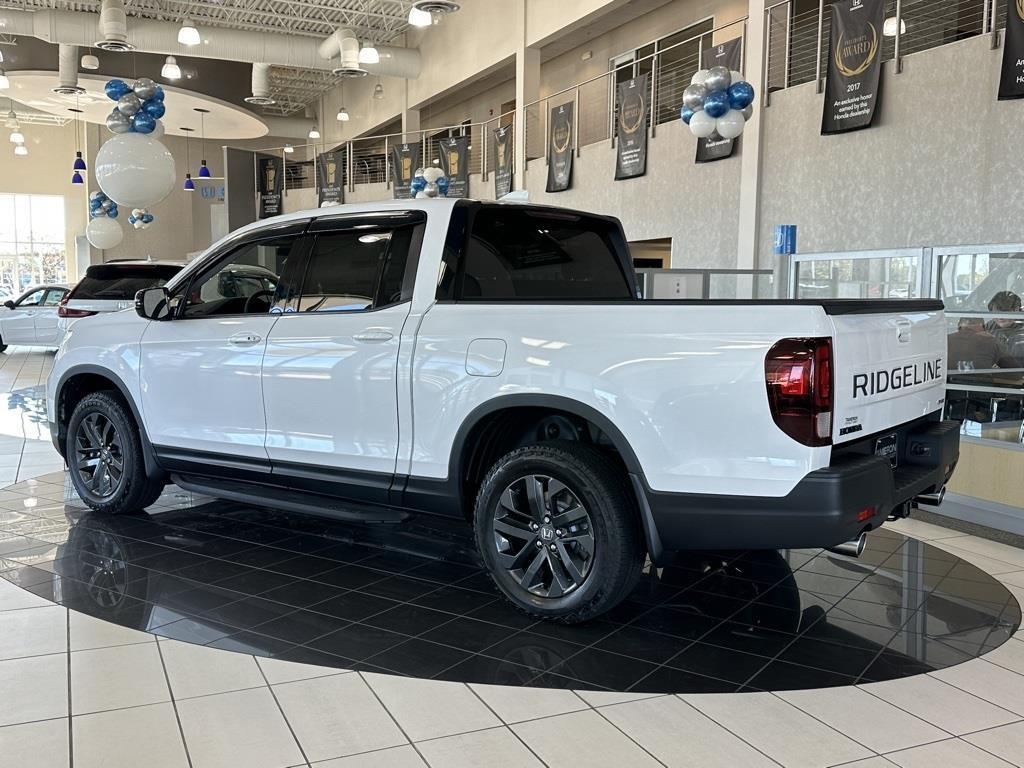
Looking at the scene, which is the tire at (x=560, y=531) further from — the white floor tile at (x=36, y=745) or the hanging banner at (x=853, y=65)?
→ the hanging banner at (x=853, y=65)

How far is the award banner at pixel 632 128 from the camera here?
13.2 meters

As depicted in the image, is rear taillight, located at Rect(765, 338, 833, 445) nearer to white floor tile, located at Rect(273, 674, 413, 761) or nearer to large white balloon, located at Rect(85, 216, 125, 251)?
white floor tile, located at Rect(273, 674, 413, 761)

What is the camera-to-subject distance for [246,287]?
4801mm

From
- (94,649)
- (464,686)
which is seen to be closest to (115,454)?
(94,649)

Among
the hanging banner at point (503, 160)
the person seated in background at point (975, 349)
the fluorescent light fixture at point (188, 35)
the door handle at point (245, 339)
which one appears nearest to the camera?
the door handle at point (245, 339)

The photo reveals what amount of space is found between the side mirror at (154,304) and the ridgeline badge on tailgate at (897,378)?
3428mm

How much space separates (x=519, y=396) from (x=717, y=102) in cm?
751

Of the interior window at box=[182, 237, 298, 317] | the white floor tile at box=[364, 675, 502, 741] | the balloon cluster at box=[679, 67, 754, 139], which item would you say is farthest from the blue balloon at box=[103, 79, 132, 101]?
the white floor tile at box=[364, 675, 502, 741]

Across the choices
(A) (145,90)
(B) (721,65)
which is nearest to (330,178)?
(A) (145,90)

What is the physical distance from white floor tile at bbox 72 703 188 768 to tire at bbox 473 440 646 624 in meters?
1.35

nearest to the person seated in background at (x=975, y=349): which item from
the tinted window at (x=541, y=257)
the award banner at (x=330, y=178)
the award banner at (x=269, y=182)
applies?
the tinted window at (x=541, y=257)

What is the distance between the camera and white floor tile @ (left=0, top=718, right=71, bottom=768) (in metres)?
2.48

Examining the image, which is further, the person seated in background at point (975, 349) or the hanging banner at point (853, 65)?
the hanging banner at point (853, 65)

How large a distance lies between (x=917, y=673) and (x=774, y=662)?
0.48 metres
